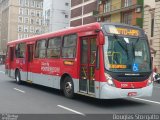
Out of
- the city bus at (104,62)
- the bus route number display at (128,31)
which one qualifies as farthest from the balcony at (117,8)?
the bus route number display at (128,31)

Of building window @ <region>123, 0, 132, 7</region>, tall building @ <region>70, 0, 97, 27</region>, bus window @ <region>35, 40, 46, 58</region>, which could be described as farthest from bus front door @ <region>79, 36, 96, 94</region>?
tall building @ <region>70, 0, 97, 27</region>

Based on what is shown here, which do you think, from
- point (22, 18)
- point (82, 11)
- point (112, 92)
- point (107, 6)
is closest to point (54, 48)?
point (112, 92)

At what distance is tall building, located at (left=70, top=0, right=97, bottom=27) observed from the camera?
58056mm

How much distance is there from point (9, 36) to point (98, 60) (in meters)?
122

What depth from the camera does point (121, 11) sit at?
149 ft

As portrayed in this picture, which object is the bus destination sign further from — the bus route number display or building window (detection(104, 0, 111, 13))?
building window (detection(104, 0, 111, 13))

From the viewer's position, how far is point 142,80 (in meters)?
12.8

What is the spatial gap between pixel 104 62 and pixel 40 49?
655cm

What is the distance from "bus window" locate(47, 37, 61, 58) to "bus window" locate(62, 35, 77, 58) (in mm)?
577

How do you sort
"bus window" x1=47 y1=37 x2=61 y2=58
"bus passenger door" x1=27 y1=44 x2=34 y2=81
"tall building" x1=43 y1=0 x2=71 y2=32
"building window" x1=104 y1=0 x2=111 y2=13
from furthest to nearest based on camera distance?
"tall building" x1=43 y1=0 x2=71 y2=32
"building window" x1=104 y1=0 x2=111 y2=13
"bus passenger door" x1=27 y1=44 x2=34 y2=81
"bus window" x1=47 y1=37 x2=61 y2=58

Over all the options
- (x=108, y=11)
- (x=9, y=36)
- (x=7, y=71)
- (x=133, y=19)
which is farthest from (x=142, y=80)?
(x=9, y=36)

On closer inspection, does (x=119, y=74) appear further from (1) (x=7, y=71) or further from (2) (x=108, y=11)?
(2) (x=108, y=11)

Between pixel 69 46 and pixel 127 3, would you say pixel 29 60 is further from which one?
pixel 127 3

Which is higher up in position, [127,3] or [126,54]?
[127,3]
